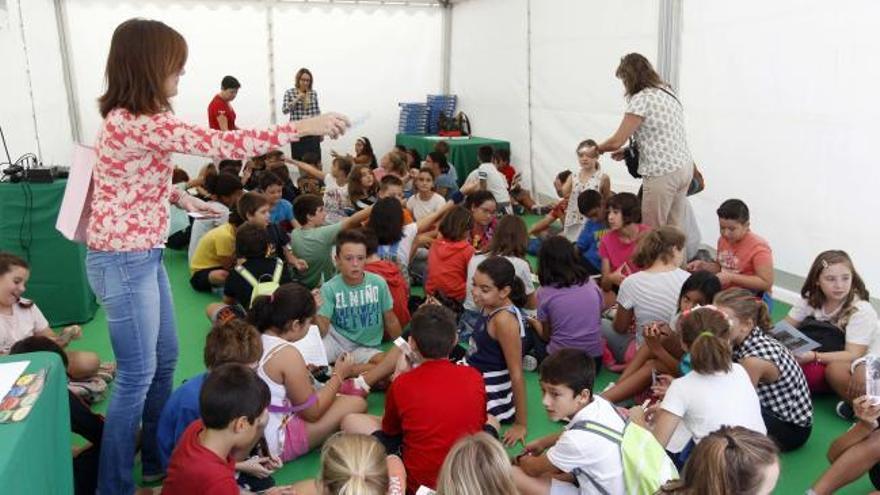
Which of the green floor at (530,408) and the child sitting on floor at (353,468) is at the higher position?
the child sitting on floor at (353,468)

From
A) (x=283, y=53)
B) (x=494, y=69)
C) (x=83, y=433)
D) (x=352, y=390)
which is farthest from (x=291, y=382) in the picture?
(x=283, y=53)

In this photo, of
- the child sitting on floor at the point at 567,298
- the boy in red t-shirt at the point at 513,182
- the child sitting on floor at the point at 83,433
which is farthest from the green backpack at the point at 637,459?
the boy in red t-shirt at the point at 513,182

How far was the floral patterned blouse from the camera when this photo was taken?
76.7 inches

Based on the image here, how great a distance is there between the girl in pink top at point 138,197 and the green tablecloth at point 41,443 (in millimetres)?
252

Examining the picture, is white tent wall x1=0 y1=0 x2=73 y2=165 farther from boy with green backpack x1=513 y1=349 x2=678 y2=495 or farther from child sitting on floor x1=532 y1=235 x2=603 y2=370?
boy with green backpack x1=513 y1=349 x2=678 y2=495

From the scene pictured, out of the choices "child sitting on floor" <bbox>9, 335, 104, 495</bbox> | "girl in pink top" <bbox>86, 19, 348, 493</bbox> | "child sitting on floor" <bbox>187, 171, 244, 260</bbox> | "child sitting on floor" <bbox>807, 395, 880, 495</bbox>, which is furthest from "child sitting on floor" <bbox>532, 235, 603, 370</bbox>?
"child sitting on floor" <bbox>187, 171, 244, 260</bbox>

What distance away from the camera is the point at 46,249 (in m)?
4.09

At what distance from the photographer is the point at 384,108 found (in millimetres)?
10320

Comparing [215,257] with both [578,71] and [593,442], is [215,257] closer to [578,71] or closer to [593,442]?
[593,442]

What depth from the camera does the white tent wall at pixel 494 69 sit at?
8406mm

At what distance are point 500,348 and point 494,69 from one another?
6693 mm

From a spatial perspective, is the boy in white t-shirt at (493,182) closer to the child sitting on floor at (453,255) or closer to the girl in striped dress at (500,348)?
the child sitting on floor at (453,255)

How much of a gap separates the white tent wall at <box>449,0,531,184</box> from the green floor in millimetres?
4485

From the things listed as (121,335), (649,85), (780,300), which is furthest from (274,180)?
(780,300)
